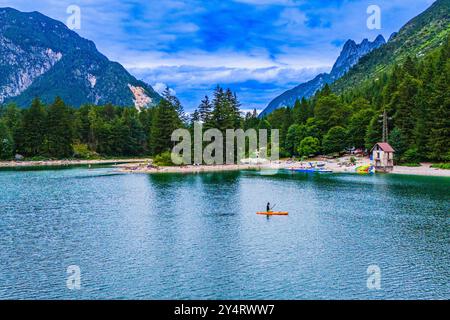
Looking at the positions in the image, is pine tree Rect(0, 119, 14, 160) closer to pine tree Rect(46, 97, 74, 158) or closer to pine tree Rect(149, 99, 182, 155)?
pine tree Rect(46, 97, 74, 158)

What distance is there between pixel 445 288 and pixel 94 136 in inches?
5427

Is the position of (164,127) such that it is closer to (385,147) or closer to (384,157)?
(385,147)

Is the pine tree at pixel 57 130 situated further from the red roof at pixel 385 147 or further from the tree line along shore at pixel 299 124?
the red roof at pixel 385 147

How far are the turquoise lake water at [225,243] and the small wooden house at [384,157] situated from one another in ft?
79.0

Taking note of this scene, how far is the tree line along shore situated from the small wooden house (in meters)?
4.52

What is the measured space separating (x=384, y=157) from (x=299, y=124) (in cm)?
4484

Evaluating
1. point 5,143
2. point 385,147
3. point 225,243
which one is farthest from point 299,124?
point 225,243

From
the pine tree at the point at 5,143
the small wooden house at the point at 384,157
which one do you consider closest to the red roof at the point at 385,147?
the small wooden house at the point at 384,157

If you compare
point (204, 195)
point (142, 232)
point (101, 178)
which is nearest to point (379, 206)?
point (204, 195)

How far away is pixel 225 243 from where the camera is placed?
33.0m

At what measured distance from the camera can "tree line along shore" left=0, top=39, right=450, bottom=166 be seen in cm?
8706

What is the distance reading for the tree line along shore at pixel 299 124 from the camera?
87.1m

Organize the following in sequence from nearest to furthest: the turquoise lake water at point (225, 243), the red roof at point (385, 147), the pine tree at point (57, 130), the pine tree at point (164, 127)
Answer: the turquoise lake water at point (225, 243) → the red roof at point (385, 147) → the pine tree at point (164, 127) → the pine tree at point (57, 130)

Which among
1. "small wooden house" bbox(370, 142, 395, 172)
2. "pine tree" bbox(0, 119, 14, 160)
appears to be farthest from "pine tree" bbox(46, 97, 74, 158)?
"small wooden house" bbox(370, 142, 395, 172)
